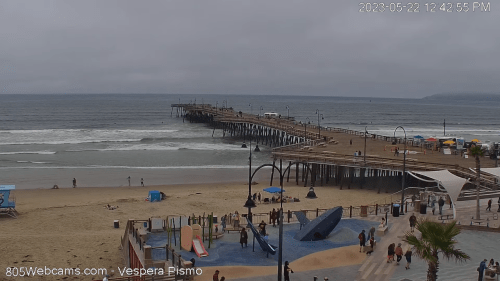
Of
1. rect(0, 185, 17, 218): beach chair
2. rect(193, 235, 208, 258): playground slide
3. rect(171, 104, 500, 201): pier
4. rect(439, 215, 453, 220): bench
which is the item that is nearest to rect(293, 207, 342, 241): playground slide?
rect(193, 235, 208, 258): playground slide

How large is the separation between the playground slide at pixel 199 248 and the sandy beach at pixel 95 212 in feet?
6.46

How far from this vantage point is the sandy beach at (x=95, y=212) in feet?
65.2

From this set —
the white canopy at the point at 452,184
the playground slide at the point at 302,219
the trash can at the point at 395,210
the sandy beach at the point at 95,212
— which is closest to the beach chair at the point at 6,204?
the sandy beach at the point at 95,212

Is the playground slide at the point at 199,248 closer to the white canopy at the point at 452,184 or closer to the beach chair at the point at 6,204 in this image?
the white canopy at the point at 452,184

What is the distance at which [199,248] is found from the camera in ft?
56.0

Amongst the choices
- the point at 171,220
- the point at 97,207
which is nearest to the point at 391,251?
the point at 171,220

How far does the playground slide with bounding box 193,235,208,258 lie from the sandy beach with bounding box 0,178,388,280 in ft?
6.46

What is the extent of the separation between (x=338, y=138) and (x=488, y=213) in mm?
27346

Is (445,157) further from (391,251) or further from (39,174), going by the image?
(39,174)

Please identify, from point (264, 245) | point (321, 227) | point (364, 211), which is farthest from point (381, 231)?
point (264, 245)

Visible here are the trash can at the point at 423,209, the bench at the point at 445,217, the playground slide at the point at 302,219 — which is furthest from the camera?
the trash can at the point at 423,209

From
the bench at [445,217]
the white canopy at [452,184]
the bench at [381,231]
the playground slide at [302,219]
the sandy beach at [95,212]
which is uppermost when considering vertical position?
the white canopy at [452,184]

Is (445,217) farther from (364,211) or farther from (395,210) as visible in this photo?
(364,211)

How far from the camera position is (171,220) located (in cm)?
1948
